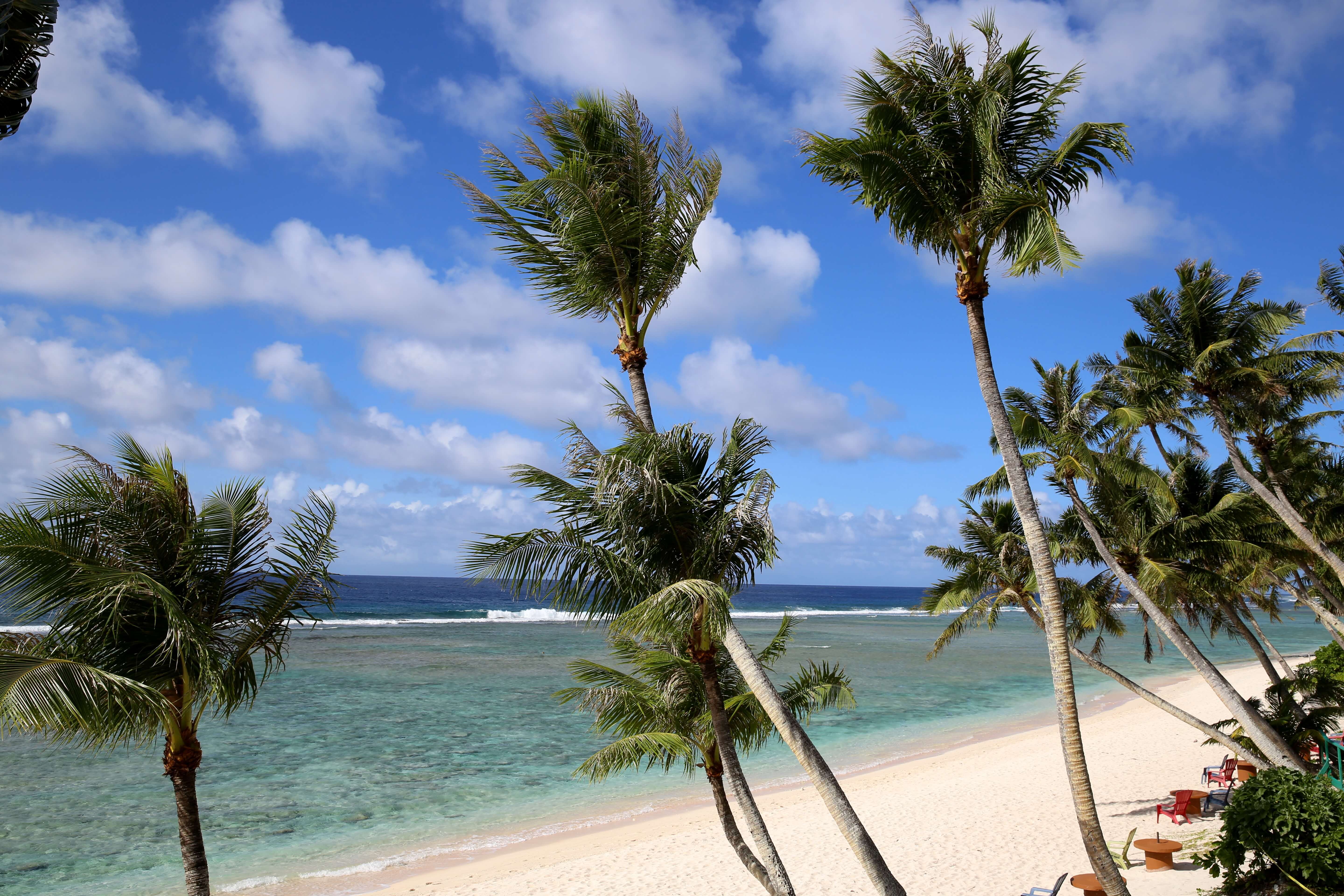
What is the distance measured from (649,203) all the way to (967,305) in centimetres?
329

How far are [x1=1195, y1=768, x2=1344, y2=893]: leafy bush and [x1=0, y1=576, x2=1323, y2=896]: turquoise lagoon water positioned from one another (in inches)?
314

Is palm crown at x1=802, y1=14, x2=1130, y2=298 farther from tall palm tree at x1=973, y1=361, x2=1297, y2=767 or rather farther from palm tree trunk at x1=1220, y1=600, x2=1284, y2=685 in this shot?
palm tree trunk at x1=1220, y1=600, x2=1284, y2=685

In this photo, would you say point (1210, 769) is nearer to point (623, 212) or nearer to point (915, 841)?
point (915, 841)

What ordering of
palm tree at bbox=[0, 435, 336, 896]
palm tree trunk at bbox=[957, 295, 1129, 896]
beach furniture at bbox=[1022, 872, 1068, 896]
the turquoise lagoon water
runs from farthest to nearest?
the turquoise lagoon water < beach furniture at bbox=[1022, 872, 1068, 896] < palm tree trunk at bbox=[957, 295, 1129, 896] < palm tree at bbox=[0, 435, 336, 896]

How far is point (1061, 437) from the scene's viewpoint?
1272cm

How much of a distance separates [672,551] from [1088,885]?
6.81 meters

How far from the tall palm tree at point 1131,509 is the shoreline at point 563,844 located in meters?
3.68

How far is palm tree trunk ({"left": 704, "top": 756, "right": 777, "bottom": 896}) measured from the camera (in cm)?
806

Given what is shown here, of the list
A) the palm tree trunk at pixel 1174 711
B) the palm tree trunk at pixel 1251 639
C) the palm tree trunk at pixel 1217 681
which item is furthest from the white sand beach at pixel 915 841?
the palm tree trunk at pixel 1251 639

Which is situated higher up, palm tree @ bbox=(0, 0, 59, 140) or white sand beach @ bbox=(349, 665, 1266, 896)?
palm tree @ bbox=(0, 0, 59, 140)

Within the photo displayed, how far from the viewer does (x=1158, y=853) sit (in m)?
10.9

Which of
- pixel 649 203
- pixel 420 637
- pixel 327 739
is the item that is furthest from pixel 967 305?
pixel 420 637

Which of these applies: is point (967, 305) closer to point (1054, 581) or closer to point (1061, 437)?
point (1054, 581)

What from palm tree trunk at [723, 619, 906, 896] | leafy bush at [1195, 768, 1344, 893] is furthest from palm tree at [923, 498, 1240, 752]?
palm tree trunk at [723, 619, 906, 896]
